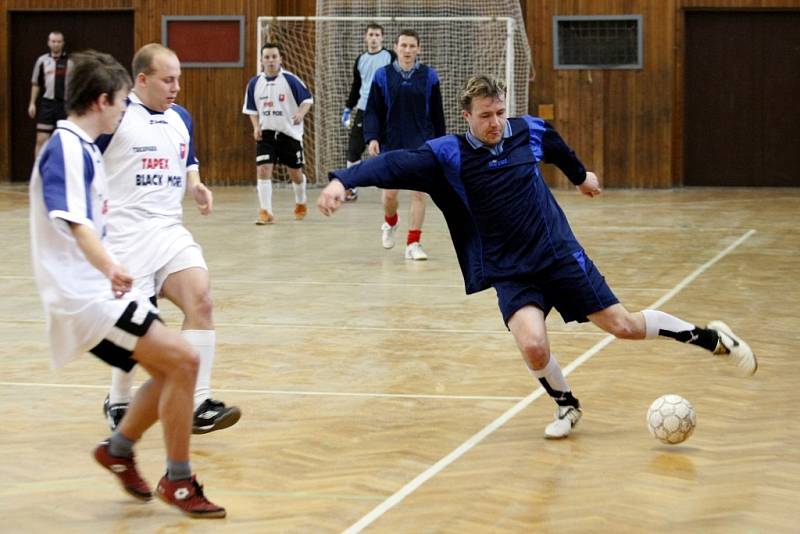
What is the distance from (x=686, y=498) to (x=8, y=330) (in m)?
5.26

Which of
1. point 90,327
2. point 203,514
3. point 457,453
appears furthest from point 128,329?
point 457,453

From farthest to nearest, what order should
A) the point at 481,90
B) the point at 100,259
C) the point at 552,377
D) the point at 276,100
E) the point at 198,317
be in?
the point at 276,100
the point at 552,377
the point at 198,317
the point at 481,90
the point at 100,259

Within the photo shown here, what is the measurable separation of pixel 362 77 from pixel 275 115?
2091 mm

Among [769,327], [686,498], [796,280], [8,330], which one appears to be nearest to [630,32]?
[796,280]

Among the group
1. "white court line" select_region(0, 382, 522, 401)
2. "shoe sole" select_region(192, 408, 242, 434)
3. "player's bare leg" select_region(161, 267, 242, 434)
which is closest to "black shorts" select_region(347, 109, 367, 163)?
"white court line" select_region(0, 382, 522, 401)

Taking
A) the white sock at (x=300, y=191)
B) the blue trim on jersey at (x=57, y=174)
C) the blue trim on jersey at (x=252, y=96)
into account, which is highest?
the blue trim on jersey at (x=252, y=96)

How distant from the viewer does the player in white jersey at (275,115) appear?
15148mm

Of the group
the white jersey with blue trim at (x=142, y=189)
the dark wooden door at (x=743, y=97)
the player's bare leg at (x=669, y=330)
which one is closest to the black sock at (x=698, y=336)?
the player's bare leg at (x=669, y=330)

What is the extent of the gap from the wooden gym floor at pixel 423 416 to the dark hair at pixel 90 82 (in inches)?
56.3

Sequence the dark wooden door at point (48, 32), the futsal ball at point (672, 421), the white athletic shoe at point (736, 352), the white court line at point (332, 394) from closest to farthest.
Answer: the futsal ball at point (672, 421) < the white athletic shoe at point (736, 352) < the white court line at point (332, 394) < the dark wooden door at point (48, 32)

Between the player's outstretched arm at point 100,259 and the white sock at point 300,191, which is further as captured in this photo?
the white sock at point 300,191

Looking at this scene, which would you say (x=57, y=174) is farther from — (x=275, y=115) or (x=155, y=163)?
(x=275, y=115)

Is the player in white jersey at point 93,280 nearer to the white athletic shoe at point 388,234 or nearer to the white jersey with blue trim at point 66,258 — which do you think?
the white jersey with blue trim at point 66,258

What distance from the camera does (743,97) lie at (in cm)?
2086
